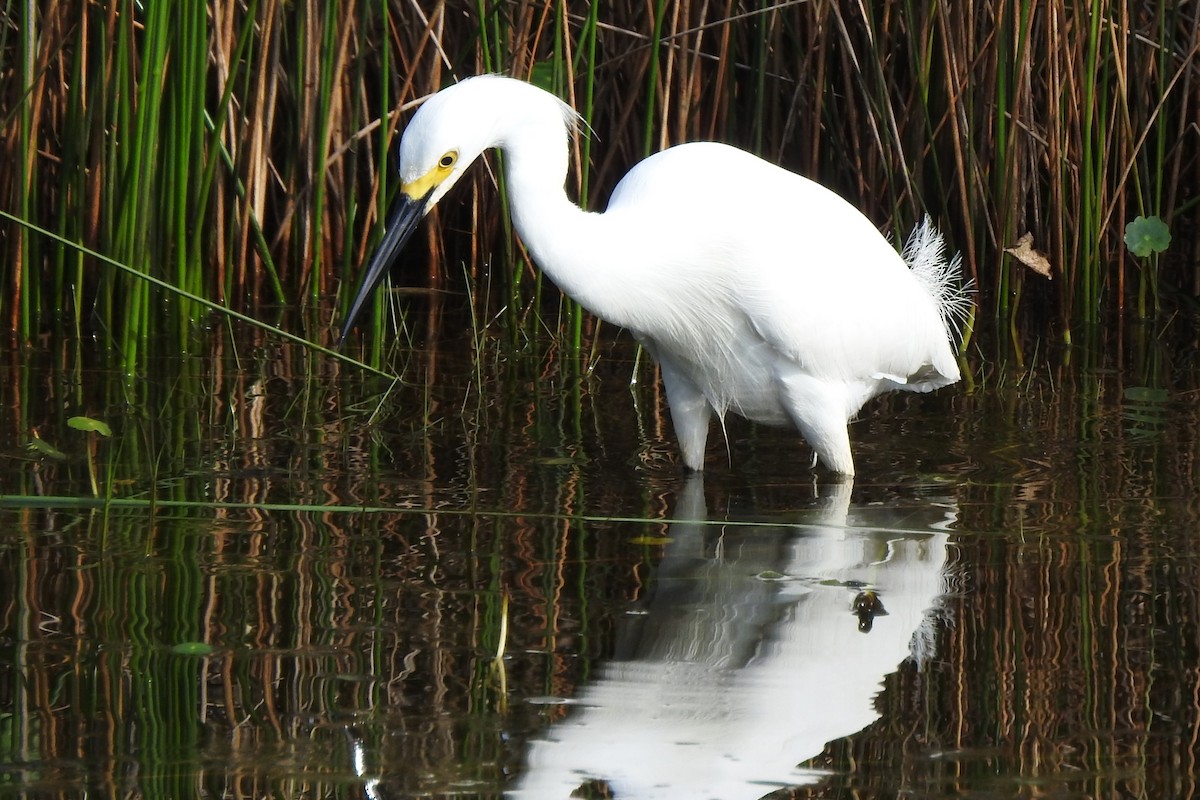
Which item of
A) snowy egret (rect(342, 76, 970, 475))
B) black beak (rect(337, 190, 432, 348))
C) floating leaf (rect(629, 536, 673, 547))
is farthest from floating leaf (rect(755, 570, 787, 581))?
black beak (rect(337, 190, 432, 348))

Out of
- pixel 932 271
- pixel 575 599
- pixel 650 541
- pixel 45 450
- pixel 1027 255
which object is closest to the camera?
pixel 575 599

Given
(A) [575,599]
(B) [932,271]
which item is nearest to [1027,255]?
(B) [932,271]

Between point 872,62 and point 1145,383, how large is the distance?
1544 mm

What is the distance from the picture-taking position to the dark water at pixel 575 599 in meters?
2.34

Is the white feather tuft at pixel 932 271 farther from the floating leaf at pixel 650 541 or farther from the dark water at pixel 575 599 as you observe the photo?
the floating leaf at pixel 650 541

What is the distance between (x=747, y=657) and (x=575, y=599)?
1.30ft

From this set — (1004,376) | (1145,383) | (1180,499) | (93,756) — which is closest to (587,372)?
(1004,376)

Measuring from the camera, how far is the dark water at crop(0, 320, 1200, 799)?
234cm

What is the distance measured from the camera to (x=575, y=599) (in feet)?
10.1

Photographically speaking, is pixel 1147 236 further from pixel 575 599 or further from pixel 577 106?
pixel 575 599

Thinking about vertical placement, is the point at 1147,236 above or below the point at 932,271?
above

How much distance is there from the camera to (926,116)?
5719mm

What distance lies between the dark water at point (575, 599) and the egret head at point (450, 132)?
0.69 m

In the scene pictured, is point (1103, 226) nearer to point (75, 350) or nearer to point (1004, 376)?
point (1004, 376)
